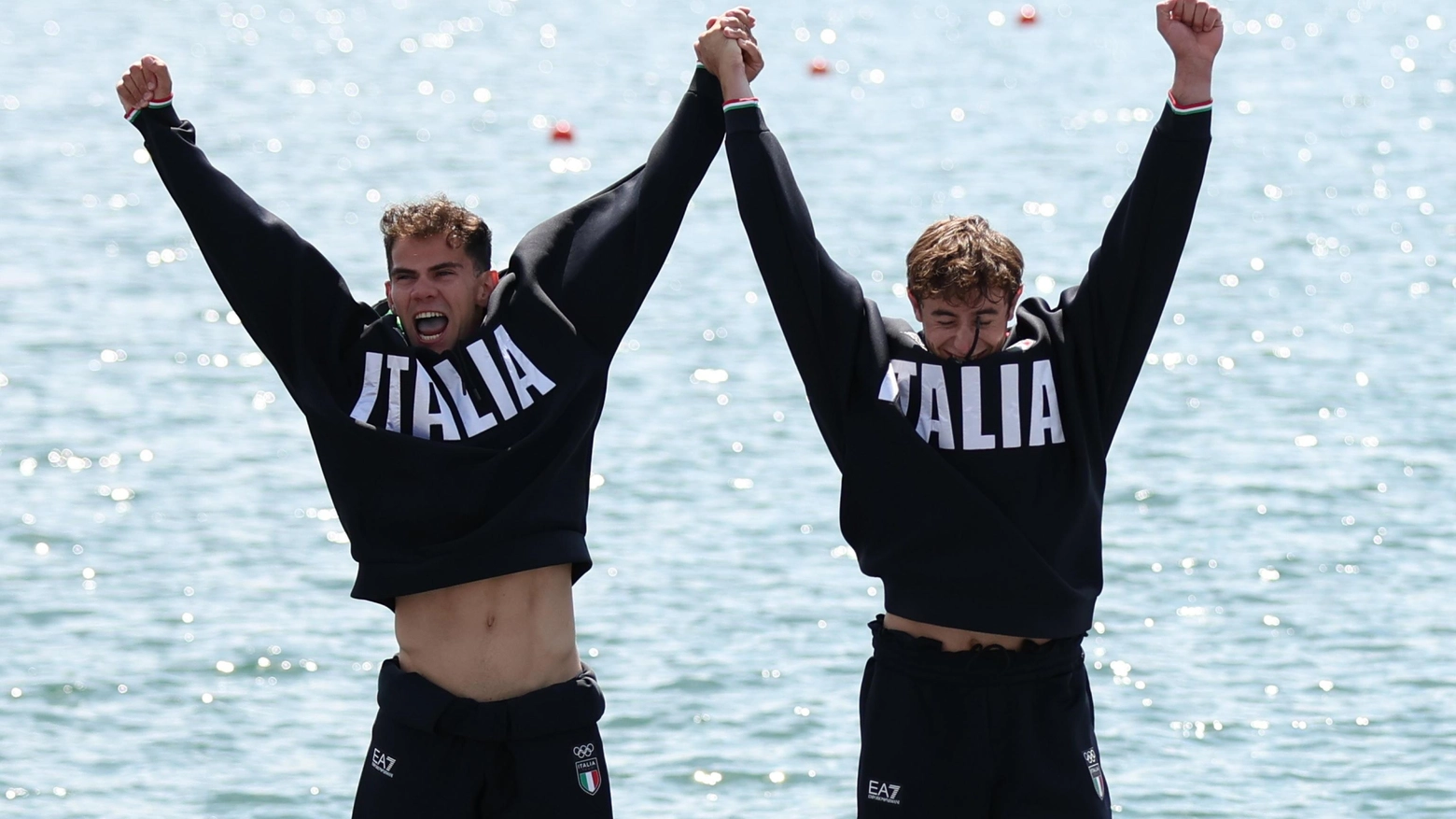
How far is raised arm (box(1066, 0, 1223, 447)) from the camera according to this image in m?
4.66

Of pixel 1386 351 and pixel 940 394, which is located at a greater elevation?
pixel 1386 351

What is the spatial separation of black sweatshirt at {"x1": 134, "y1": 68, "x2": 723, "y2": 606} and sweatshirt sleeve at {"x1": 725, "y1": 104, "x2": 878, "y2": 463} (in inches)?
18.7

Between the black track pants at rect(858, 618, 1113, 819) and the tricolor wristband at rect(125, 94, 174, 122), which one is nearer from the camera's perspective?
the black track pants at rect(858, 618, 1113, 819)

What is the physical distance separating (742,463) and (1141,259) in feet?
26.6

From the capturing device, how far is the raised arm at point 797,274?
4660 millimetres

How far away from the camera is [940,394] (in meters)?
4.70

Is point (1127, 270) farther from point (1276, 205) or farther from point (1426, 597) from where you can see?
point (1276, 205)

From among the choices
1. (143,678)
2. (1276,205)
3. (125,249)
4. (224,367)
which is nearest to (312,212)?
(125,249)

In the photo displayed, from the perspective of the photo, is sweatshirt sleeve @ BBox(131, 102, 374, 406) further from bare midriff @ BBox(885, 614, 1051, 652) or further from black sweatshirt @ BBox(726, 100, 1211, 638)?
bare midriff @ BBox(885, 614, 1051, 652)

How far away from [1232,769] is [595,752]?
438cm

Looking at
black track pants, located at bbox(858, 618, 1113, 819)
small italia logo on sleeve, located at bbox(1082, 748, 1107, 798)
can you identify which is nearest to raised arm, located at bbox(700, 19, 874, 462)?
black track pants, located at bbox(858, 618, 1113, 819)

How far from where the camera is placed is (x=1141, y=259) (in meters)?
4.70

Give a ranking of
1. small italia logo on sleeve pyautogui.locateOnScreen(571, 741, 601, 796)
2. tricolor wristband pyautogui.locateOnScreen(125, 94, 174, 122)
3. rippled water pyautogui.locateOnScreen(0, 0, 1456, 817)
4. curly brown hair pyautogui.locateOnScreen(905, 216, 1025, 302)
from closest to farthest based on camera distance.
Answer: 1. curly brown hair pyautogui.locateOnScreen(905, 216, 1025, 302)
2. small italia logo on sleeve pyautogui.locateOnScreen(571, 741, 601, 796)
3. tricolor wristband pyautogui.locateOnScreen(125, 94, 174, 122)
4. rippled water pyautogui.locateOnScreen(0, 0, 1456, 817)

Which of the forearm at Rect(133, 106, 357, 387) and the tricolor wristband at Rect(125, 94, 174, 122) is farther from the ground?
the tricolor wristband at Rect(125, 94, 174, 122)
